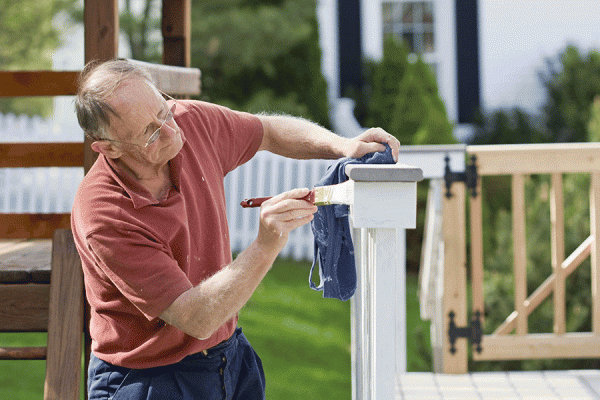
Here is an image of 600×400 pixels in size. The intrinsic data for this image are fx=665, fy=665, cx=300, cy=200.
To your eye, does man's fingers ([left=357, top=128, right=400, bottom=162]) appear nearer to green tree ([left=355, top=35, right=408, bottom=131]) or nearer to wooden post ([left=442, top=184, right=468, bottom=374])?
wooden post ([left=442, top=184, right=468, bottom=374])

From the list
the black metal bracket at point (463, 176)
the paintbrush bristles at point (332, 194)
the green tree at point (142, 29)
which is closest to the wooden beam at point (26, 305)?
the paintbrush bristles at point (332, 194)

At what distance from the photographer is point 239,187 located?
805 centimetres

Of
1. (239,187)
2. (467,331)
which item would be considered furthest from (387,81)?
(467,331)

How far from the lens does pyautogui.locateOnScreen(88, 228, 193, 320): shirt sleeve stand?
1647 millimetres

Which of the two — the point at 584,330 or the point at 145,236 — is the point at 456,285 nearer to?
the point at 584,330

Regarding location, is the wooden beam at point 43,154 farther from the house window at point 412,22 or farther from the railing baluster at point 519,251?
the house window at point 412,22

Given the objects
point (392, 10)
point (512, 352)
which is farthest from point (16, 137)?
point (512, 352)

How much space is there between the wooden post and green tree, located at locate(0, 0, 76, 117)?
8245 millimetres

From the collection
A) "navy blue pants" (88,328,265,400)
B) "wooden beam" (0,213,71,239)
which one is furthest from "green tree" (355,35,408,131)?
"navy blue pants" (88,328,265,400)

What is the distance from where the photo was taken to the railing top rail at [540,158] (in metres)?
3.64

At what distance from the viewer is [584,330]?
403 centimetres

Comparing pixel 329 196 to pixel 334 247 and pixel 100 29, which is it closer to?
pixel 334 247

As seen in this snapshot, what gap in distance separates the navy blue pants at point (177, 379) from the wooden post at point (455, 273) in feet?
6.47

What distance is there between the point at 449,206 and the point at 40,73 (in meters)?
2.20
